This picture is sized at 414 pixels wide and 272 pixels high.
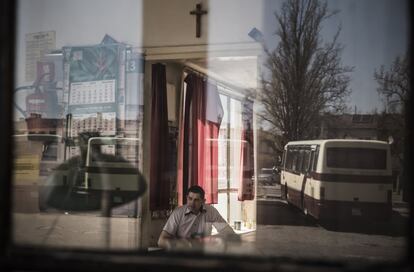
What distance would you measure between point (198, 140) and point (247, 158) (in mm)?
600

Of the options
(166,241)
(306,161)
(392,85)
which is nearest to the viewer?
(166,241)

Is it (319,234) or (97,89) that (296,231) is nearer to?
(319,234)

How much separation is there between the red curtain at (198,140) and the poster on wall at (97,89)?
2.79 ft

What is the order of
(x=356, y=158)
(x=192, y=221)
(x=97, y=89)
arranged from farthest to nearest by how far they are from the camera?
(x=97, y=89) < (x=356, y=158) < (x=192, y=221)

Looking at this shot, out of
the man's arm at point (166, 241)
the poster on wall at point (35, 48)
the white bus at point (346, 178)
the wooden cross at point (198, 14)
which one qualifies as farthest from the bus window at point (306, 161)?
the poster on wall at point (35, 48)

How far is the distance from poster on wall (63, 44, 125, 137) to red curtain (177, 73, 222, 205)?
85 cm

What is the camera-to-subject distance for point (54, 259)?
1486mm

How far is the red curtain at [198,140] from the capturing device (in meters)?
5.23

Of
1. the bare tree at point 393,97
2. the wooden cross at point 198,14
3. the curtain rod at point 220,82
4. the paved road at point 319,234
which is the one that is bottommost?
the paved road at point 319,234

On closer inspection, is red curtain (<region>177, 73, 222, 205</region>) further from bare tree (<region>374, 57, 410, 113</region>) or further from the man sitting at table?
bare tree (<region>374, 57, 410, 113</region>)

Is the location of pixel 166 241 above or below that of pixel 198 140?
below

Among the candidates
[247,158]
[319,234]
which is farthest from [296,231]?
[247,158]

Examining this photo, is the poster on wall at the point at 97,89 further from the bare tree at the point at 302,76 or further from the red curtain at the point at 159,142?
the bare tree at the point at 302,76

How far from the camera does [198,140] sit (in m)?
5.32
